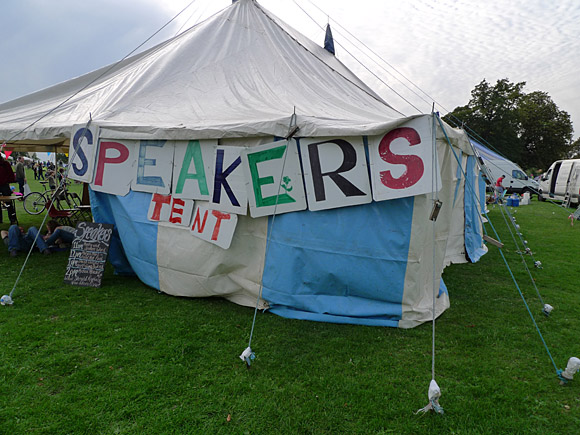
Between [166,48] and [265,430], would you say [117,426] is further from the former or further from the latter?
[166,48]

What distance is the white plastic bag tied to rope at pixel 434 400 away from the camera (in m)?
2.25

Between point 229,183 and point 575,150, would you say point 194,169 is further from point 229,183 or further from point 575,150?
point 575,150

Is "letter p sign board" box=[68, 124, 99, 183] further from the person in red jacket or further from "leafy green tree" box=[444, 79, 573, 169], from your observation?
"leafy green tree" box=[444, 79, 573, 169]

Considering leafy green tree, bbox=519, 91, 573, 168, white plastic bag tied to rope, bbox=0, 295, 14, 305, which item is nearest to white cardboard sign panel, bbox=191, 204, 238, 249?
white plastic bag tied to rope, bbox=0, 295, 14, 305

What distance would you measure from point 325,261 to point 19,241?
4997mm

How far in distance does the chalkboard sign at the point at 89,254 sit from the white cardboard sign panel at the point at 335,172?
8.88ft

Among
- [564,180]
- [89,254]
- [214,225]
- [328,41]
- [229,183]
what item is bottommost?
[89,254]

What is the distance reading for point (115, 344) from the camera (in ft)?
9.96

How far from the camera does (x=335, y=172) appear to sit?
11.3 feet

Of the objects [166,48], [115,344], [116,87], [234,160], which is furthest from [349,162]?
[166,48]

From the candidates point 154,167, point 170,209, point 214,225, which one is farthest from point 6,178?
point 214,225

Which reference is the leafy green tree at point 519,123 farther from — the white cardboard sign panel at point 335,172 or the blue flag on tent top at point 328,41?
the white cardboard sign panel at point 335,172

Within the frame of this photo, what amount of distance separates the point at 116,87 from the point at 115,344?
3837 mm

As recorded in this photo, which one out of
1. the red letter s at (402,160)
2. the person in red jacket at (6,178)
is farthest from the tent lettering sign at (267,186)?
the person in red jacket at (6,178)
